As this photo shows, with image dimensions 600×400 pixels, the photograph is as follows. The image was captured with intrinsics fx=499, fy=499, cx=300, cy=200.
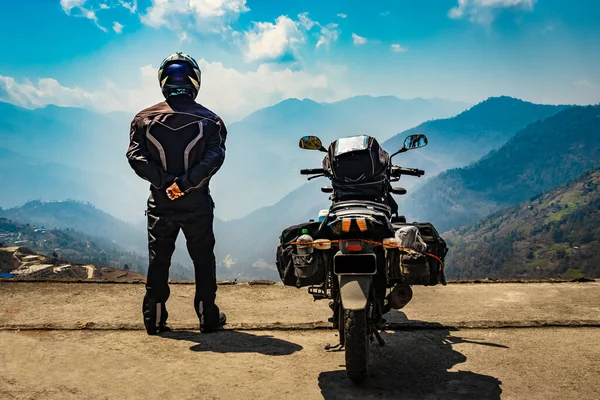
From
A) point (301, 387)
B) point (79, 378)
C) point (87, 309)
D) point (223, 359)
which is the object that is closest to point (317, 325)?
point (223, 359)

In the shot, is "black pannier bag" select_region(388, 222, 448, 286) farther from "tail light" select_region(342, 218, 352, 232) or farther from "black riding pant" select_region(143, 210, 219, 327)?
"black riding pant" select_region(143, 210, 219, 327)

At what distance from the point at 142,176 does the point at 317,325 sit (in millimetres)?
3017

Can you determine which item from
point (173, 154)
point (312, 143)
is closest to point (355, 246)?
point (312, 143)

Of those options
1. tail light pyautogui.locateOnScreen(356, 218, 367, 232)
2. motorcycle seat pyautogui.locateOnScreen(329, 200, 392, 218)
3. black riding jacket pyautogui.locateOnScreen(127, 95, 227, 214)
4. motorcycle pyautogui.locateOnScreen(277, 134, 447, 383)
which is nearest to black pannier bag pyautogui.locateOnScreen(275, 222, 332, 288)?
motorcycle pyautogui.locateOnScreen(277, 134, 447, 383)

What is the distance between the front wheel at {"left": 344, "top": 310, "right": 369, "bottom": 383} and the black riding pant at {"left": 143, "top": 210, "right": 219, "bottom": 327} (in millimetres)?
2685

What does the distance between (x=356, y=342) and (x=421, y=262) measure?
3.30 ft

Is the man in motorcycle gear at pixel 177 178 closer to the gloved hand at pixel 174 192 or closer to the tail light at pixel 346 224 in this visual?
the gloved hand at pixel 174 192

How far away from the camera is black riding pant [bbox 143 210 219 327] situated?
6.47 metres

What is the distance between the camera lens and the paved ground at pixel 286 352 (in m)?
4.70

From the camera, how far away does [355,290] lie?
15.0 feet

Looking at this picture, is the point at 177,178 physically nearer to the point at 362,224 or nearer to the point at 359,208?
the point at 359,208

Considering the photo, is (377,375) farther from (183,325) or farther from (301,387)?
(183,325)

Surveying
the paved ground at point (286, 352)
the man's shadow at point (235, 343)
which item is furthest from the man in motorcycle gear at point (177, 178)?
the paved ground at point (286, 352)

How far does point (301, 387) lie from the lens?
474 cm
